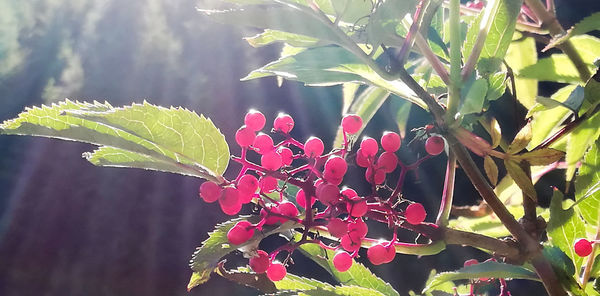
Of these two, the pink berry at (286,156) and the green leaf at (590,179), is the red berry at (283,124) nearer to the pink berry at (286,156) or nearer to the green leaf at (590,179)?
the pink berry at (286,156)

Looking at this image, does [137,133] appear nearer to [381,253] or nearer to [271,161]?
[271,161]

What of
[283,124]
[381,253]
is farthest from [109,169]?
[381,253]

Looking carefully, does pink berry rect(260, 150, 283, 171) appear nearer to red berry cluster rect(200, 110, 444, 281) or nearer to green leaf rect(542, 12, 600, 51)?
red berry cluster rect(200, 110, 444, 281)

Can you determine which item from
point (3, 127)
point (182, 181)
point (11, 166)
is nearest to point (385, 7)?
point (3, 127)

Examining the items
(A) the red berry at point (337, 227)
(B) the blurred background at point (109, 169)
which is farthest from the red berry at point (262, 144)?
(B) the blurred background at point (109, 169)

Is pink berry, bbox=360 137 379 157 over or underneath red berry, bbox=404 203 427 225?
over

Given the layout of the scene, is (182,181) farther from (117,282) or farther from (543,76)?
(543,76)

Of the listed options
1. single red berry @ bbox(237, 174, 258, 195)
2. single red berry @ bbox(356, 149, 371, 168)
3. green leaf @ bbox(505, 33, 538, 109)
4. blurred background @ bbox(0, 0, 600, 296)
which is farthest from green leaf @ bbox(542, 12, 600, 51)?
blurred background @ bbox(0, 0, 600, 296)
